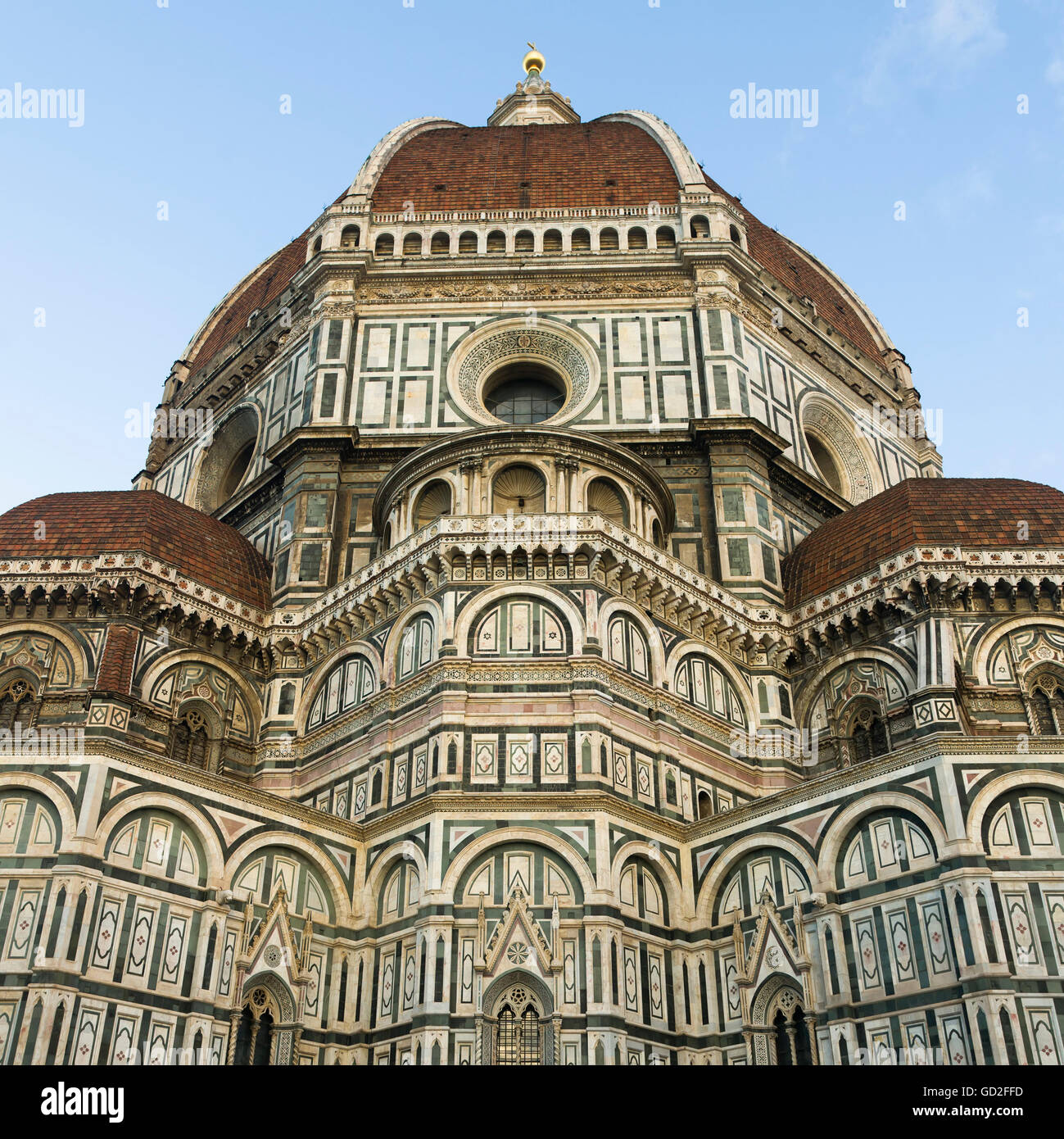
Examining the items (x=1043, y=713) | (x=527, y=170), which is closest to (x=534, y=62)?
(x=527, y=170)

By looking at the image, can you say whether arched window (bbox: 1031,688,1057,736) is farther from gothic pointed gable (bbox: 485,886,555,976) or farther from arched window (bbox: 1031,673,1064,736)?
gothic pointed gable (bbox: 485,886,555,976)

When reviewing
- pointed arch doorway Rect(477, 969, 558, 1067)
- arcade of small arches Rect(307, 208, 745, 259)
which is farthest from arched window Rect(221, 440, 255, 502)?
pointed arch doorway Rect(477, 969, 558, 1067)

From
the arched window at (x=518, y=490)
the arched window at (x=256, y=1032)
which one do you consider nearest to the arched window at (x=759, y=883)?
the arched window at (x=256, y=1032)

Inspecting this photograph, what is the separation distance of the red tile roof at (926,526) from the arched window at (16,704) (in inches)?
664

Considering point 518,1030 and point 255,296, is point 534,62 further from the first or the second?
point 518,1030

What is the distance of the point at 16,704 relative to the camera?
85.4 feet

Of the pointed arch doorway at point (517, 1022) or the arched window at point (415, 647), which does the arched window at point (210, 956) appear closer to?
the pointed arch doorway at point (517, 1022)

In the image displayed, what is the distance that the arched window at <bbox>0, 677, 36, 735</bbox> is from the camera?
1014 inches

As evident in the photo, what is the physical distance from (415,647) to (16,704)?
8.30 m

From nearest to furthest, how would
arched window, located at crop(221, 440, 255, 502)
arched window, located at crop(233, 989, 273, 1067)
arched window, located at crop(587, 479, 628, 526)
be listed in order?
arched window, located at crop(233, 989, 273, 1067)
arched window, located at crop(587, 479, 628, 526)
arched window, located at crop(221, 440, 255, 502)

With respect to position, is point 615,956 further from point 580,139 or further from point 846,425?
point 580,139

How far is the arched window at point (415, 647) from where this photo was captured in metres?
25.6

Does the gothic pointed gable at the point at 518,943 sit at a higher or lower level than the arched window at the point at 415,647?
lower

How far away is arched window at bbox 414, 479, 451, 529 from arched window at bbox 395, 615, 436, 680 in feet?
10.1
